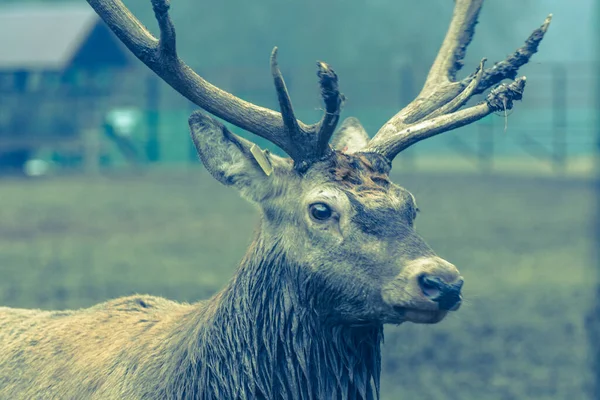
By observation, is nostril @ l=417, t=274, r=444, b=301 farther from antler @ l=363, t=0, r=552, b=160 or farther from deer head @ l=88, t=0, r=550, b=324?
antler @ l=363, t=0, r=552, b=160

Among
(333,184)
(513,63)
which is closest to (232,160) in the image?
(333,184)

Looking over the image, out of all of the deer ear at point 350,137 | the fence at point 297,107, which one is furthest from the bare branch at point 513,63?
the fence at point 297,107

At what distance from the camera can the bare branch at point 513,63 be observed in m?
4.37

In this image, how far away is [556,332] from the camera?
942cm

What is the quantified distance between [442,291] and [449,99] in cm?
137

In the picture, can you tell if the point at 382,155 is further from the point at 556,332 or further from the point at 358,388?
the point at 556,332

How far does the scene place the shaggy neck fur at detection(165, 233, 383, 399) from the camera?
13.1 feet

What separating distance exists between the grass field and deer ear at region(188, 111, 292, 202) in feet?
3.21

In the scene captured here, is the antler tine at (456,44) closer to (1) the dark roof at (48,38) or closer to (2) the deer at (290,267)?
(2) the deer at (290,267)

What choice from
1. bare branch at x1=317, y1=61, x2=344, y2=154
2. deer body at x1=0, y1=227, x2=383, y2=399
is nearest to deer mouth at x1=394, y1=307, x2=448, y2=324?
deer body at x1=0, y1=227, x2=383, y2=399

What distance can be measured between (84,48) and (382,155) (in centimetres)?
2918

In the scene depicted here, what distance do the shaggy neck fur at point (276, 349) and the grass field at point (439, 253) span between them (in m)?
0.56

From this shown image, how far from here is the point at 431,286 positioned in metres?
3.59

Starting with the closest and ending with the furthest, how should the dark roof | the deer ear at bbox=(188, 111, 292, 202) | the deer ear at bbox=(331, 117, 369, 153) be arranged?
1. the deer ear at bbox=(188, 111, 292, 202)
2. the deer ear at bbox=(331, 117, 369, 153)
3. the dark roof
